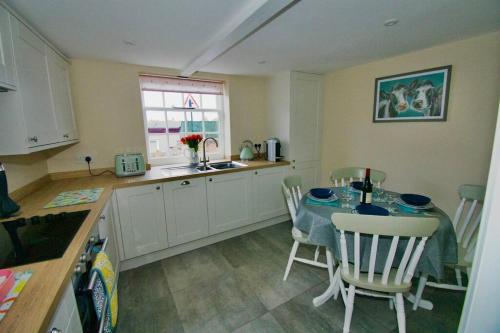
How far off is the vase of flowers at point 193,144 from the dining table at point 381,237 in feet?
5.17

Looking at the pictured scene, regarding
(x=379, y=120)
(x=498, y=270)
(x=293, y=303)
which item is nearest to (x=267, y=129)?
(x=379, y=120)

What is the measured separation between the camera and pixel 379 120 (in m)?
Result: 2.49

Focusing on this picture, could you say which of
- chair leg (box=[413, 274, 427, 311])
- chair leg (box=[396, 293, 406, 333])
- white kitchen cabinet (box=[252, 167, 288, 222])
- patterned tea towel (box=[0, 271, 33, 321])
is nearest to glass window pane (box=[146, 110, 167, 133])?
white kitchen cabinet (box=[252, 167, 288, 222])

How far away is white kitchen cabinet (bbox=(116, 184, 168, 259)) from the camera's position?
79.9 inches

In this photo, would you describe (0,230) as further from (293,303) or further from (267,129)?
(267,129)

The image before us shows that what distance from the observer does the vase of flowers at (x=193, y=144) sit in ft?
8.84

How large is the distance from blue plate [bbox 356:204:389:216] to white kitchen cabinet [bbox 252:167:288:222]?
1.41m

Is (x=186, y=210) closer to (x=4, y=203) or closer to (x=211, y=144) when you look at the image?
(x=211, y=144)

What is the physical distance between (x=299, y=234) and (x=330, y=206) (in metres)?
0.41

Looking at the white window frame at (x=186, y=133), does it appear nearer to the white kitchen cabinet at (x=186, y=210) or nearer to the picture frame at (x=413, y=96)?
the white kitchen cabinet at (x=186, y=210)

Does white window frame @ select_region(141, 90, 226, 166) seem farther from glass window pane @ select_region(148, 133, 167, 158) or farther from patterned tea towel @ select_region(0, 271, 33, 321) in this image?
patterned tea towel @ select_region(0, 271, 33, 321)

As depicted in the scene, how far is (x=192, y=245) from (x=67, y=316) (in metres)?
1.73

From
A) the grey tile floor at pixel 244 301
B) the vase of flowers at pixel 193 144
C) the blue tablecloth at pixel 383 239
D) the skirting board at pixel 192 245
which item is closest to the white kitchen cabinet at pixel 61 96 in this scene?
the vase of flowers at pixel 193 144

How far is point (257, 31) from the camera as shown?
1633 mm
